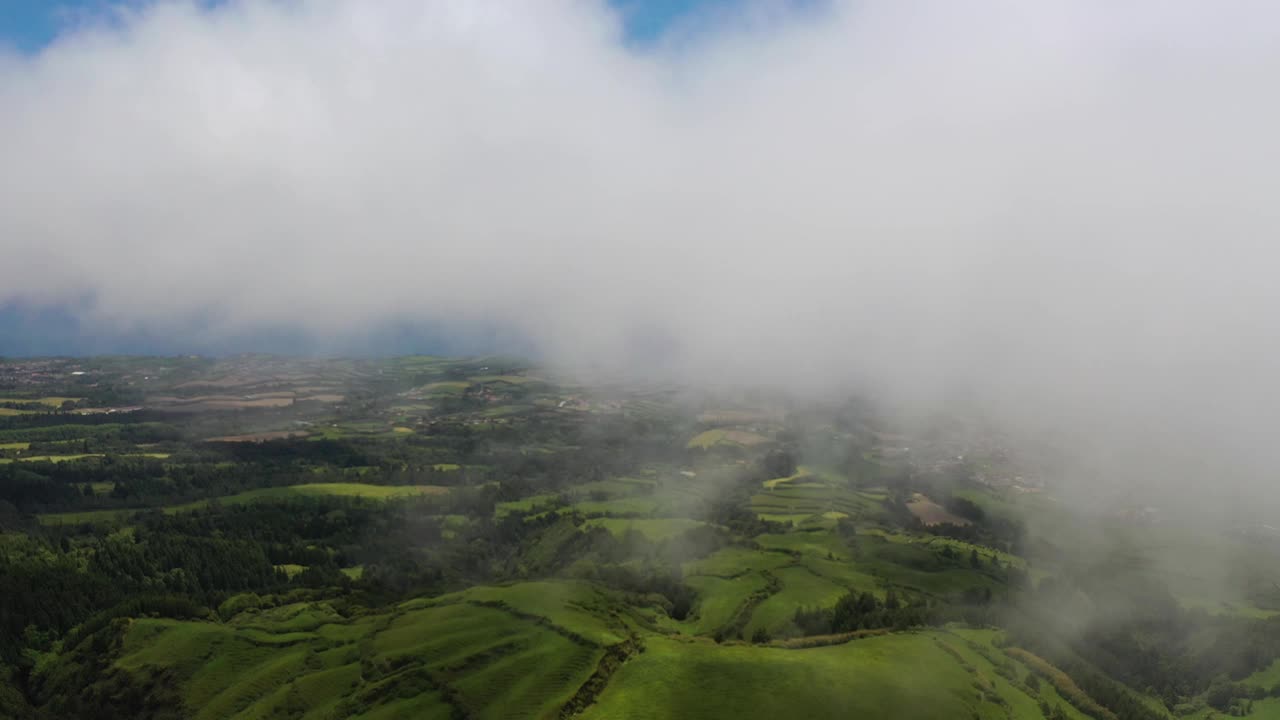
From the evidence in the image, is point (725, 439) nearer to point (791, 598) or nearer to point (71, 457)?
point (791, 598)

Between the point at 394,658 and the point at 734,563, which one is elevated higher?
the point at 394,658

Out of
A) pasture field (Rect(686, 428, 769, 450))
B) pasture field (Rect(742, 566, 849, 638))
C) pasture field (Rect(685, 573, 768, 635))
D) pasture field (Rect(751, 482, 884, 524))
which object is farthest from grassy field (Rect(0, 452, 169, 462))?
pasture field (Rect(742, 566, 849, 638))

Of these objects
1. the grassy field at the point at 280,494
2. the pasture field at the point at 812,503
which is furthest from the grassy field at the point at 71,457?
the pasture field at the point at 812,503

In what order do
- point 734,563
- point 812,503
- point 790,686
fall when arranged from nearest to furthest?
point 790,686 < point 734,563 < point 812,503

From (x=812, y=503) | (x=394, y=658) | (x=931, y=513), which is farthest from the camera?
(x=812, y=503)

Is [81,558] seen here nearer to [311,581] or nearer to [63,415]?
[311,581]

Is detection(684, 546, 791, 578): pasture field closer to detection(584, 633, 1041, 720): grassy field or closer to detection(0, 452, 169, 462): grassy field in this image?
detection(584, 633, 1041, 720): grassy field

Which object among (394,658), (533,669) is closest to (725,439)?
(533,669)

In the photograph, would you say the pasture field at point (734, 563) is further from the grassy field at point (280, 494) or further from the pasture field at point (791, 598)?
the grassy field at point (280, 494)

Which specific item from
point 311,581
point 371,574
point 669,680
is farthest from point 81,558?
point 669,680
